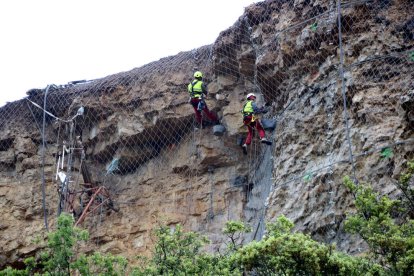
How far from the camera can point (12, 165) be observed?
16.7 m

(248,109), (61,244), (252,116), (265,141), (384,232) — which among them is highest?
(248,109)

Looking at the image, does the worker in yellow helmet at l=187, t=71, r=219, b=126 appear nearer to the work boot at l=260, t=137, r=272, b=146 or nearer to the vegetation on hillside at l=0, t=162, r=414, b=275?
the work boot at l=260, t=137, r=272, b=146

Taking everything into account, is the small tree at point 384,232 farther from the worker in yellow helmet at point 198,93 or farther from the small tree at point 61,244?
the worker in yellow helmet at point 198,93

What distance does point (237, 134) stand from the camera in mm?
14289

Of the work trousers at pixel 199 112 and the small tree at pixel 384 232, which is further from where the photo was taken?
the work trousers at pixel 199 112

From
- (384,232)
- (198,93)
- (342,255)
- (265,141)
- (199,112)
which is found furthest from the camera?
(199,112)

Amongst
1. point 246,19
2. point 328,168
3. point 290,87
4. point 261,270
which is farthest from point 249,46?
point 261,270

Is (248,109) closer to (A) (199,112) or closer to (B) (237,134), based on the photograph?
(B) (237,134)

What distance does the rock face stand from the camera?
11.0m

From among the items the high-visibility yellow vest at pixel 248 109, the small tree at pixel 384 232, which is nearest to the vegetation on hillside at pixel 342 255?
the small tree at pixel 384 232

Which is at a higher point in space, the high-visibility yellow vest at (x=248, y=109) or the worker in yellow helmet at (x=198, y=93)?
the worker in yellow helmet at (x=198, y=93)

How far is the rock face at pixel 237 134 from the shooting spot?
434 inches

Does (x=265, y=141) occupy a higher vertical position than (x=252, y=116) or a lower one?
lower

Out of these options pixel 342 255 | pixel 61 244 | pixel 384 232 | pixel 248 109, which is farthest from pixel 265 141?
pixel 384 232
